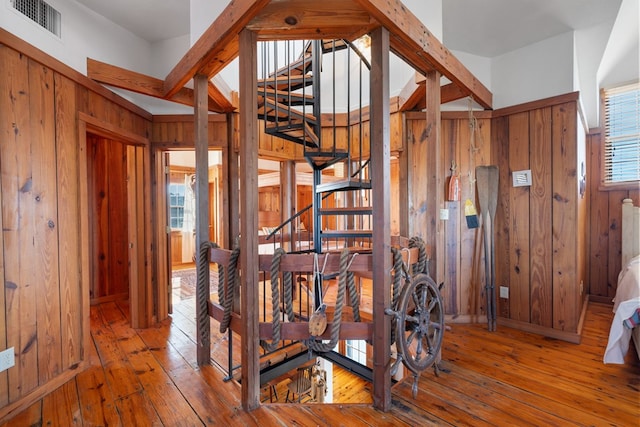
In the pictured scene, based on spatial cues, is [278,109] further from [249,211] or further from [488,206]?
[488,206]

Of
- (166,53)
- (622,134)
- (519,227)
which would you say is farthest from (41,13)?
(622,134)

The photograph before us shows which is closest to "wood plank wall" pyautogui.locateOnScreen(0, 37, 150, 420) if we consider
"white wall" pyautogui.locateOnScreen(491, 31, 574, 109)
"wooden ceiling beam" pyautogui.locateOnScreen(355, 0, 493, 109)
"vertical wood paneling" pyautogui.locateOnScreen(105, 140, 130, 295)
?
"vertical wood paneling" pyautogui.locateOnScreen(105, 140, 130, 295)

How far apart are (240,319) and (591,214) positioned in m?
4.22

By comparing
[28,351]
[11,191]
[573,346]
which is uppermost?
[11,191]

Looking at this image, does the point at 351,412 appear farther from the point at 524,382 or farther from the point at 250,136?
the point at 250,136

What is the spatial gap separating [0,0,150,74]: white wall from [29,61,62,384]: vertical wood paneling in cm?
21

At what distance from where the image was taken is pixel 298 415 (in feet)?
5.35

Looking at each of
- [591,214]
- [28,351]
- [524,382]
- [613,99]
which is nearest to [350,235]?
[524,382]

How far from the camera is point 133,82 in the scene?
2.45 meters

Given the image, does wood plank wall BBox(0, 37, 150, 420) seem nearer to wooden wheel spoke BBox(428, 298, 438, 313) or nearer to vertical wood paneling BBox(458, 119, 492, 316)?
wooden wheel spoke BBox(428, 298, 438, 313)

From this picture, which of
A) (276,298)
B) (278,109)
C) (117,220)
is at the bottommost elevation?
(276,298)

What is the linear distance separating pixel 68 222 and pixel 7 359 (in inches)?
34.5

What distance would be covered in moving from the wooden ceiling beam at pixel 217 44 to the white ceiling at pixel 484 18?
23.8 inches

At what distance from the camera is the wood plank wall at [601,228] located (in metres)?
3.43
